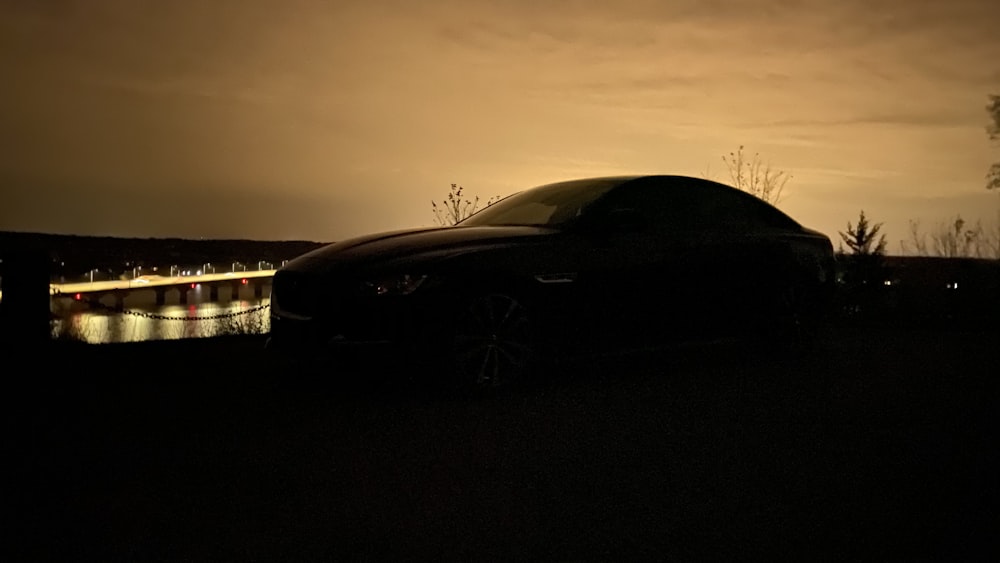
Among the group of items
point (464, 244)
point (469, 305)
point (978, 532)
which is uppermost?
point (464, 244)

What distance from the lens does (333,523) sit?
304cm

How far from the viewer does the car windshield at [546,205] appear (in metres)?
6.20

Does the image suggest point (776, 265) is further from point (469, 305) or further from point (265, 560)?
point (265, 560)

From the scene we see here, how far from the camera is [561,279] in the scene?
5617 mm

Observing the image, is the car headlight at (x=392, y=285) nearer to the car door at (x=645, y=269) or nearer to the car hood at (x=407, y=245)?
the car hood at (x=407, y=245)

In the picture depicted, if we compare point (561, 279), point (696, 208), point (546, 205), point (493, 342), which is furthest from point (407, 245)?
point (696, 208)

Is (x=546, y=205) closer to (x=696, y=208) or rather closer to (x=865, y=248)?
(x=696, y=208)

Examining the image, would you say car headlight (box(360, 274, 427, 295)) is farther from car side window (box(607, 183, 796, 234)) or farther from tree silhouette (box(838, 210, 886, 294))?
tree silhouette (box(838, 210, 886, 294))

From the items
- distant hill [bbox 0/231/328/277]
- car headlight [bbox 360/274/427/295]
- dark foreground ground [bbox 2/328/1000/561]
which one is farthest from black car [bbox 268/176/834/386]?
distant hill [bbox 0/231/328/277]

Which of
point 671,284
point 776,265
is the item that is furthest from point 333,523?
point 776,265

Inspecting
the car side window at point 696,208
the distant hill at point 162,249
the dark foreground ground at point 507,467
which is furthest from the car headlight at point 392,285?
the distant hill at point 162,249

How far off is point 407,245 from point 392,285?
50cm

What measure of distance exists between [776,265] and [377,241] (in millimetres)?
3348

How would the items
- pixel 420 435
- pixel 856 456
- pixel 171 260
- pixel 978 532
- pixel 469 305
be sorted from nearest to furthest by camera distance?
pixel 978 532, pixel 856 456, pixel 420 435, pixel 469 305, pixel 171 260
